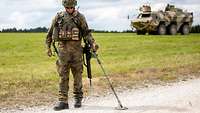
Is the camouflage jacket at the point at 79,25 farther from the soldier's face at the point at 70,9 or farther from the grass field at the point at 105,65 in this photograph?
the grass field at the point at 105,65

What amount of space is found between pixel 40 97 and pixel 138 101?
8.01 ft

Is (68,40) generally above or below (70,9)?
below

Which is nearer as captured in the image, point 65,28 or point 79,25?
point 65,28

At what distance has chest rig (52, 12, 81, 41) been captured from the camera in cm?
1085

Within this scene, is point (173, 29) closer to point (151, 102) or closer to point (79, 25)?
point (151, 102)

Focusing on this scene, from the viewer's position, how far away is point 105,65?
2108cm

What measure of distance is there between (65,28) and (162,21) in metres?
36.1

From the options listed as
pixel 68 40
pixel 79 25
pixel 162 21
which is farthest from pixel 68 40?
pixel 162 21

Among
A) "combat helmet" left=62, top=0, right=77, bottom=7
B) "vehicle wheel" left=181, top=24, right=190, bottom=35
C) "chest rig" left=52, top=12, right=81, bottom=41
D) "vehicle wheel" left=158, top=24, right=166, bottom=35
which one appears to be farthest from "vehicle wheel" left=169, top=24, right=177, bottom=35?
"combat helmet" left=62, top=0, right=77, bottom=7

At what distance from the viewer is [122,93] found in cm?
1373

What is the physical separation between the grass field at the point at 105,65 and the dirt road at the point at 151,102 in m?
1.27

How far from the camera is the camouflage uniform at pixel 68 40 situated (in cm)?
1087

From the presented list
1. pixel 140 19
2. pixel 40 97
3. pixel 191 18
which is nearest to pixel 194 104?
pixel 40 97

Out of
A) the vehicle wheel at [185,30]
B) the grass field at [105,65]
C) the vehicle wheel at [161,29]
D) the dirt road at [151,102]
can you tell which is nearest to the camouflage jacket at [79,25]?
the dirt road at [151,102]
